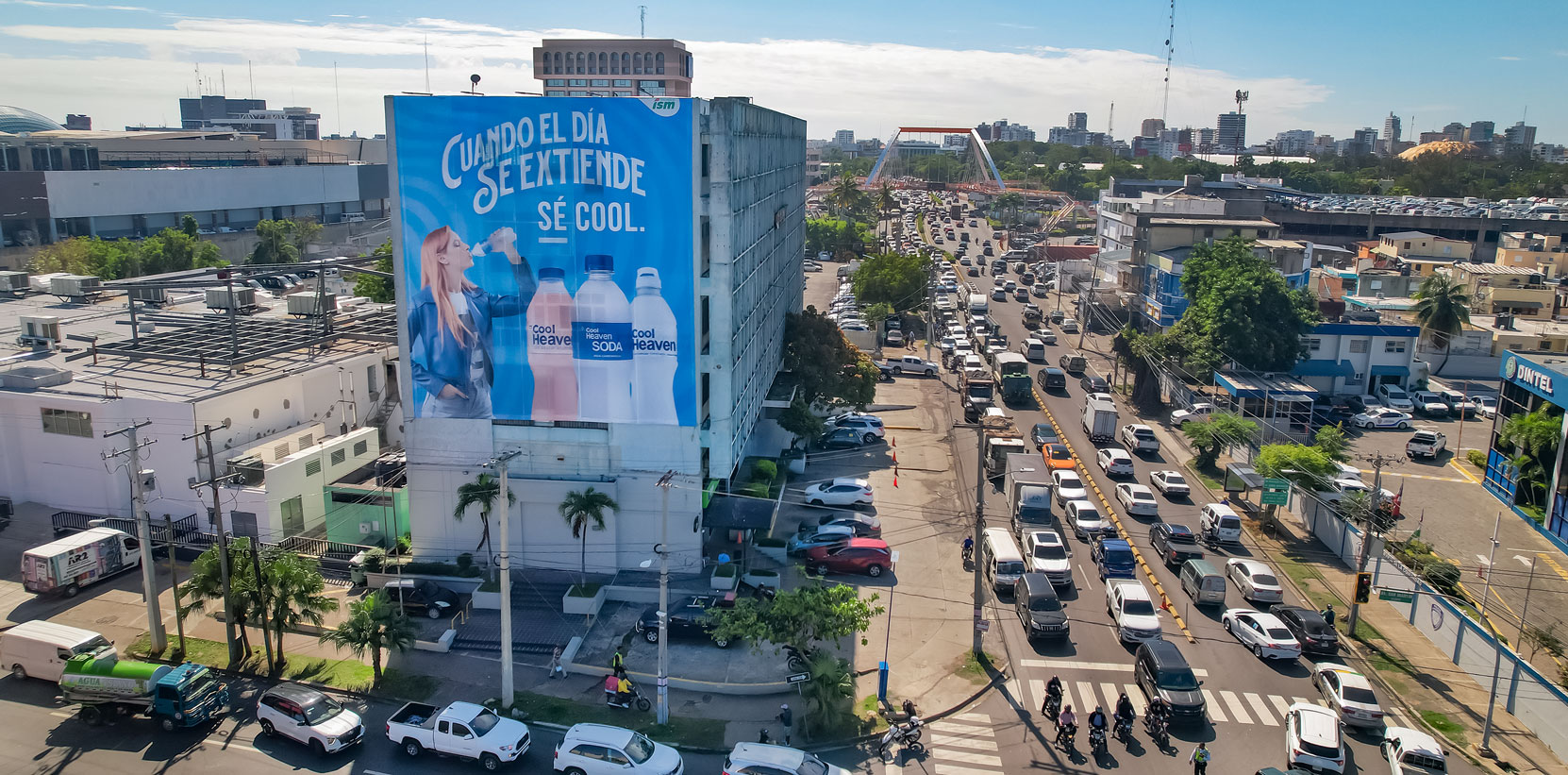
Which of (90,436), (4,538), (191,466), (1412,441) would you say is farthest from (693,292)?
(1412,441)

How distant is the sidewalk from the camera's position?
25.4 metres

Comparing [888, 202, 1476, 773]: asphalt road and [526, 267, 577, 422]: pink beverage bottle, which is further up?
[526, 267, 577, 422]: pink beverage bottle

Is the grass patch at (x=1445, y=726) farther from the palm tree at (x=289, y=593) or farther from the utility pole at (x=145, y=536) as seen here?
the utility pole at (x=145, y=536)

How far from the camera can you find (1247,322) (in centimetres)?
5672

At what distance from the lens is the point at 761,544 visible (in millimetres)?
36312

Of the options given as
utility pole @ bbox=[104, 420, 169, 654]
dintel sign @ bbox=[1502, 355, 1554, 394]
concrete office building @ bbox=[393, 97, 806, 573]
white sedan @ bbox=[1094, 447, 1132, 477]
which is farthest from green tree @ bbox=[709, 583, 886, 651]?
dintel sign @ bbox=[1502, 355, 1554, 394]

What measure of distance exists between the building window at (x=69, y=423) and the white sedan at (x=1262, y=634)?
43001mm

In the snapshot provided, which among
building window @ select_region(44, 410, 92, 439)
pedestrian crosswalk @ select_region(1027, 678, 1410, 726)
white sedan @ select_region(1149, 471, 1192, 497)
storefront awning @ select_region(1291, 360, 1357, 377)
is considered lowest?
pedestrian crosswalk @ select_region(1027, 678, 1410, 726)

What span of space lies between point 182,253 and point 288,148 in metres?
74.4

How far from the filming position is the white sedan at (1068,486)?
41219 mm

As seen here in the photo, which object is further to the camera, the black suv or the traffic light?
the black suv

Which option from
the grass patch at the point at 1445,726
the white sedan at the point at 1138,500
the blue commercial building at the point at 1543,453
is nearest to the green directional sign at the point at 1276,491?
the white sedan at the point at 1138,500

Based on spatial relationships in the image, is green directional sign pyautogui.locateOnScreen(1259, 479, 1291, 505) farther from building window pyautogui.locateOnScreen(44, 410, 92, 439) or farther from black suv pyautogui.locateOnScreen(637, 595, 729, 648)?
building window pyautogui.locateOnScreen(44, 410, 92, 439)

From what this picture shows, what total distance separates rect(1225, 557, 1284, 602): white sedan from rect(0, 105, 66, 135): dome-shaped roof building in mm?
148070
